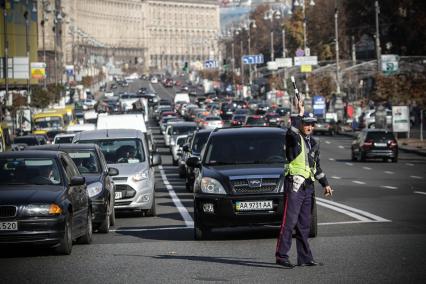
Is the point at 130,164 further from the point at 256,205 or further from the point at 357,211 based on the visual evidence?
the point at 256,205

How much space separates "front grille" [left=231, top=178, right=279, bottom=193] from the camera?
18844mm

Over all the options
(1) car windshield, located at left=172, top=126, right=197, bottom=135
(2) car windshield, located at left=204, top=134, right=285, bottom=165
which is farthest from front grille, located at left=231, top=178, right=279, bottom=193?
(1) car windshield, located at left=172, top=126, right=197, bottom=135

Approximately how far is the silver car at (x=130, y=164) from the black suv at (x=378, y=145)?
2655 centimetres

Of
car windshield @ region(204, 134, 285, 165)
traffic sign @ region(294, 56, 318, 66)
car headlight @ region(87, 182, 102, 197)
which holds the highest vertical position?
traffic sign @ region(294, 56, 318, 66)

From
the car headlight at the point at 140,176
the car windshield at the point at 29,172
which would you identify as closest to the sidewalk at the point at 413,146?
the car headlight at the point at 140,176

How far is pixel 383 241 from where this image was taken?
1756 centimetres

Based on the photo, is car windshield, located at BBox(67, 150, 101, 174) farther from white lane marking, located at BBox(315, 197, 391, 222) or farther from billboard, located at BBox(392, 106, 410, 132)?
billboard, located at BBox(392, 106, 410, 132)

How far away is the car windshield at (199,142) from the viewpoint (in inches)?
1499

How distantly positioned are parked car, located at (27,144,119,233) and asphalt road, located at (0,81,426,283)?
36cm

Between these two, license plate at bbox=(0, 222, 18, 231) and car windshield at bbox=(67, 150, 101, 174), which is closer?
license plate at bbox=(0, 222, 18, 231)

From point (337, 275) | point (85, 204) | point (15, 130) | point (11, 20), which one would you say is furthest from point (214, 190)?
point (11, 20)

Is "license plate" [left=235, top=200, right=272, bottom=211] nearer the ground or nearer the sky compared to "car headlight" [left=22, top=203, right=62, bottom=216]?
nearer the ground

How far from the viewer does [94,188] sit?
2155 centimetres

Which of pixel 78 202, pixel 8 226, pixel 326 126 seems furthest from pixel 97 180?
pixel 326 126
